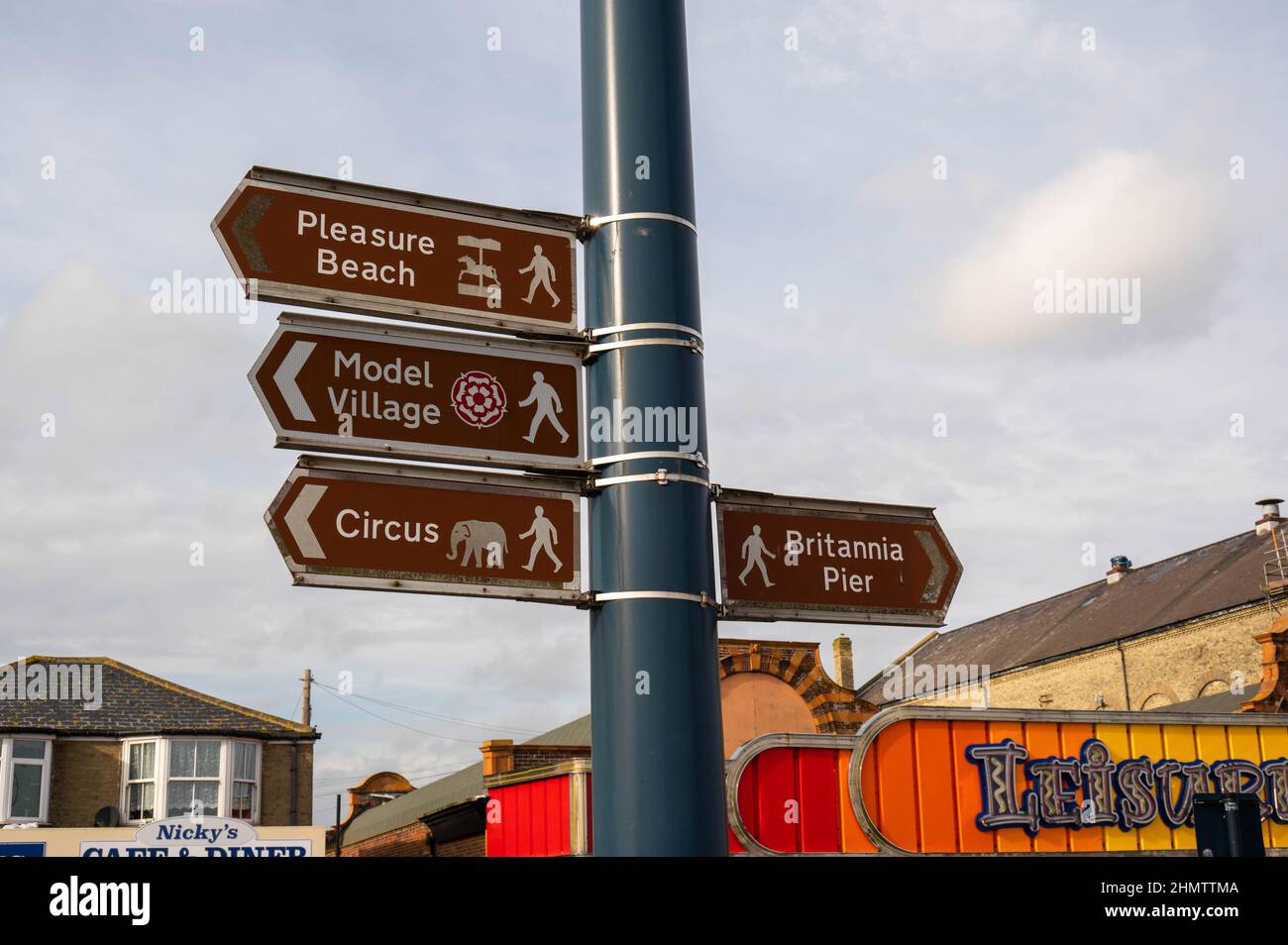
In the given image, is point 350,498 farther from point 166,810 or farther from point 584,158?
point 166,810

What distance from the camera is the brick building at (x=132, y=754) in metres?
32.1

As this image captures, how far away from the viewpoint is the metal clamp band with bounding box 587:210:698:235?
5211mm

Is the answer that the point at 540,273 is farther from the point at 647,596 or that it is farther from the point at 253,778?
the point at 253,778

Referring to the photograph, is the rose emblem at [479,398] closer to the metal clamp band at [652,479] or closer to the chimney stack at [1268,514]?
the metal clamp band at [652,479]

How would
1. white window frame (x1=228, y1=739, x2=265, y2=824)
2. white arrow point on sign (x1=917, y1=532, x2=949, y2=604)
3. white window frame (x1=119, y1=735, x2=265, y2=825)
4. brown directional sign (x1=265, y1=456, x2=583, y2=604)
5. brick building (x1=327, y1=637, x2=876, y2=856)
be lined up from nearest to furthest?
brown directional sign (x1=265, y1=456, x2=583, y2=604)
white arrow point on sign (x1=917, y1=532, x2=949, y2=604)
brick building (x1=327, y1=637, x2=876, y2=856)
white window frame (x1=119, y1=735, x2=265, y2=825)
white window frame (x1=228, y1=739, x2=265, y2=824)

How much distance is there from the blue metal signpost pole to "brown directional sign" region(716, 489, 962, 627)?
28cm

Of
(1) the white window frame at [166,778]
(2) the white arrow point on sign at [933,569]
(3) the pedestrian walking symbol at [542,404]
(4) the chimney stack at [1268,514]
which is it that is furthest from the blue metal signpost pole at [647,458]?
(4) the chimney stack at [1268,514]

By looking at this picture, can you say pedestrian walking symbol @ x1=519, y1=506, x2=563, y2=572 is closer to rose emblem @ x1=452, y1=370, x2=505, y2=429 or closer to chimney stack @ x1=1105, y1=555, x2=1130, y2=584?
rose emblem @ x1=452, y1=370, x2=505, y2=429

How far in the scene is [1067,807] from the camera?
577 inches

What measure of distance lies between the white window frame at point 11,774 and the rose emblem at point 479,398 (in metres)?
30.5

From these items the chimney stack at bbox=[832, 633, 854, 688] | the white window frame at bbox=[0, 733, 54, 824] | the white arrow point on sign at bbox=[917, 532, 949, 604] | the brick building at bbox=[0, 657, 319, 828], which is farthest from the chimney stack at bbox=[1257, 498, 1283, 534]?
the white arrow point on sign at bbox=[917, 532, 949, 604]

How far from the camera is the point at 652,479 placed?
16.3 feet
